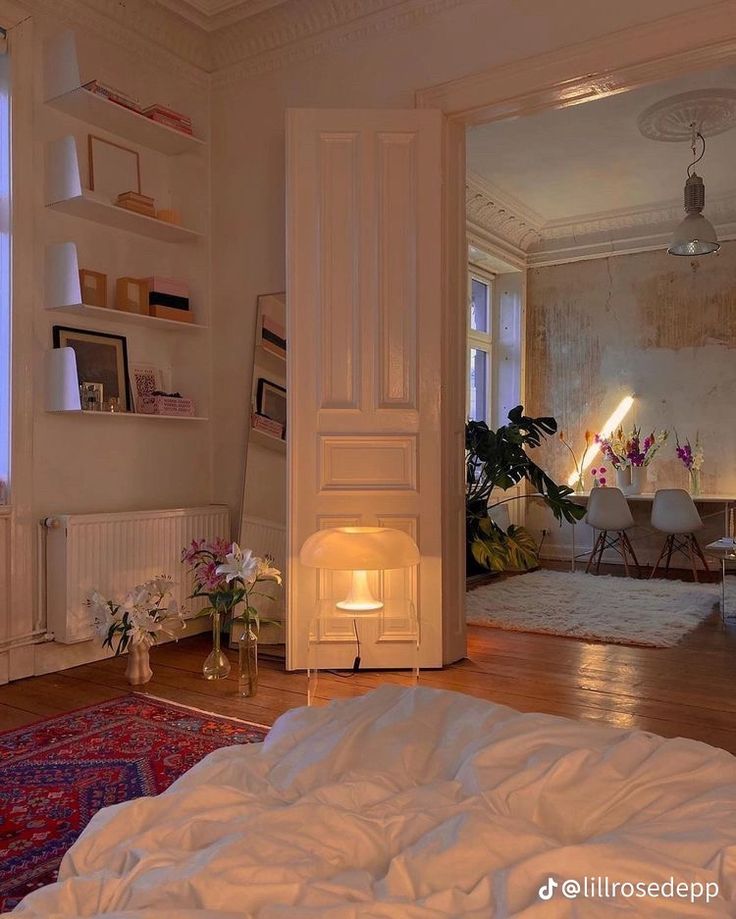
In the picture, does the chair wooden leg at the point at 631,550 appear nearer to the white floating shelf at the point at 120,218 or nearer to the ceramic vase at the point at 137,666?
the white floating shelf at the point at 120,218

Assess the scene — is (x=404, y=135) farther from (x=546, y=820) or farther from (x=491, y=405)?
(x=491, y=405)

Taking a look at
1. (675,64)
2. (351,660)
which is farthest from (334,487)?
(675,64)

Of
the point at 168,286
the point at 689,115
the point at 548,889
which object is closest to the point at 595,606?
the point at 689,115

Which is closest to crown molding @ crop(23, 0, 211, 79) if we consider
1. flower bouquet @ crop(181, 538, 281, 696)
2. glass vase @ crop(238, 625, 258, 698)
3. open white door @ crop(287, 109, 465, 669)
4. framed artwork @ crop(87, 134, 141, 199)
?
framed artwork @ crop(87, 134, 141, 199)

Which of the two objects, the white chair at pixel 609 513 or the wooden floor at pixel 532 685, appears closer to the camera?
the wooden floor at pixel 532 685

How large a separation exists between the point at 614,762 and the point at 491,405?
7.38 metres

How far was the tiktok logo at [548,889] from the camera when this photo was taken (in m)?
0.97

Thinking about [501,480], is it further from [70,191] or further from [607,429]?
[70,191]

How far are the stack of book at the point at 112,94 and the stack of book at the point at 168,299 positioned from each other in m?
0.87

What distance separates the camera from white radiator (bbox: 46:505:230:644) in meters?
3.84

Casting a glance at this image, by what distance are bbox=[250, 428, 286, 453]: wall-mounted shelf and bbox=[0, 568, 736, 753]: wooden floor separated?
117 centimetres

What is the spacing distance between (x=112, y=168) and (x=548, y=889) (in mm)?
4211

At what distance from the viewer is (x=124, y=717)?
3.16 meters

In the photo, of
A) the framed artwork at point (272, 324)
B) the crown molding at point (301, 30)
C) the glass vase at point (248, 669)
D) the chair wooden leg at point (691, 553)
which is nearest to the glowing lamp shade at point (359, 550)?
the glass vase at point (248, 669)
